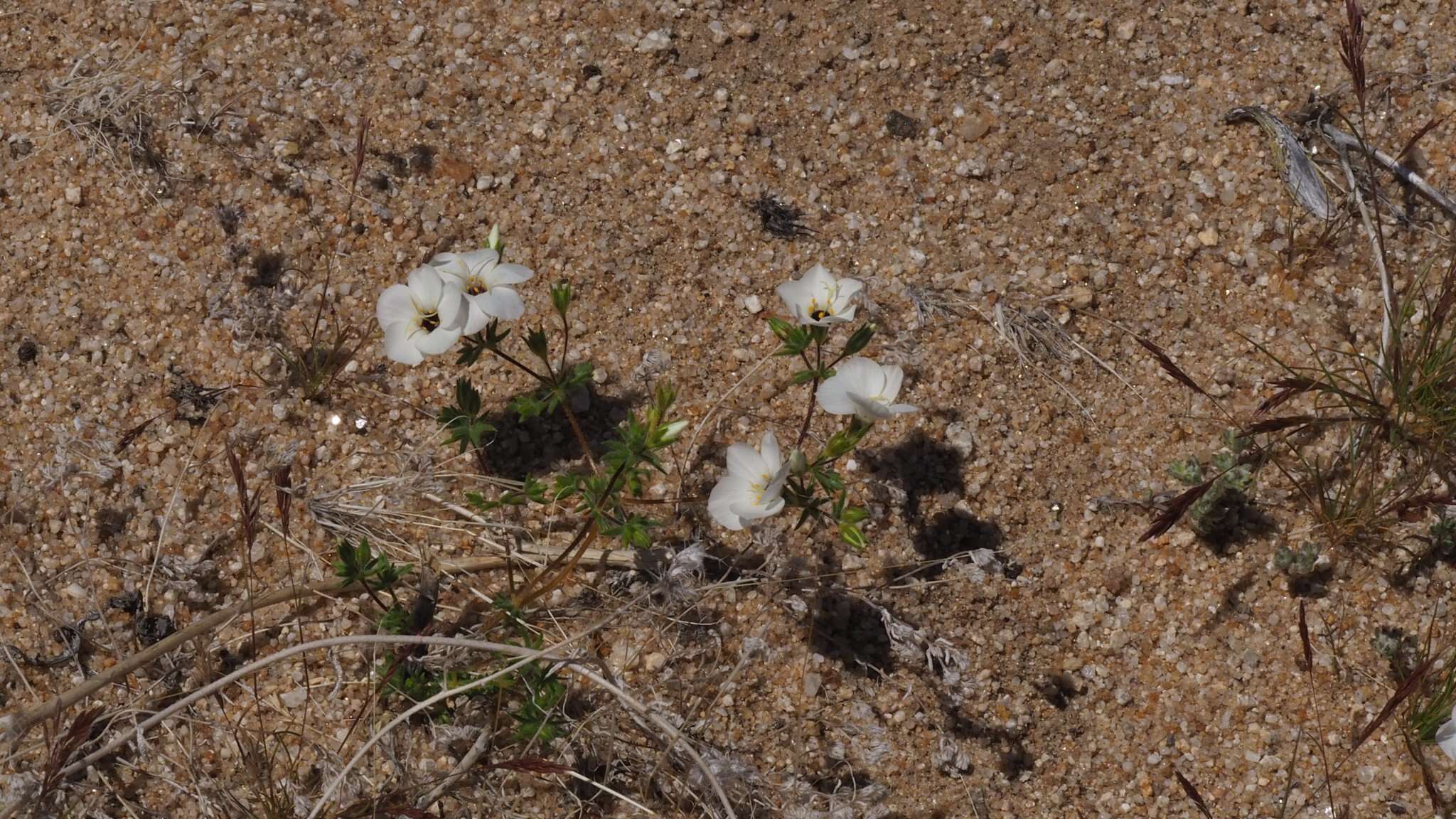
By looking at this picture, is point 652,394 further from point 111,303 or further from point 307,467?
point 111,303

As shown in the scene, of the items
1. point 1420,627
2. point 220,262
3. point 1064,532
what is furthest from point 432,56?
point 1420,627

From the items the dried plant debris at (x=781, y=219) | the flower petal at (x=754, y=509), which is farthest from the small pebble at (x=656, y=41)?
the flower petal at (x=754, y=509)

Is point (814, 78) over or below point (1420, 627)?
over

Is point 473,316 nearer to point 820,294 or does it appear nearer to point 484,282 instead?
point 484,282

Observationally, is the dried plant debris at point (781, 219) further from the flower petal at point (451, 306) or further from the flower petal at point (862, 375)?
the flower petal at point (451, 306)

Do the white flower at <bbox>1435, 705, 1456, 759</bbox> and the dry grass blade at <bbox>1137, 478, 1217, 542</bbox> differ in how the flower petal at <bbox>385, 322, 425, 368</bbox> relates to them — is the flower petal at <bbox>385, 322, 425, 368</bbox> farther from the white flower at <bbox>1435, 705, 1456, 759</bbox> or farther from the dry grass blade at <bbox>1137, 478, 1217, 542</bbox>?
Result: the white flower at <bbox>1435, 705, 1456, 759</bbox>

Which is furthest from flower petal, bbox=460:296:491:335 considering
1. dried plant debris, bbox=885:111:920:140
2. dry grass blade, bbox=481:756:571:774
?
dried plant debris, bbox=885:111:920:140
